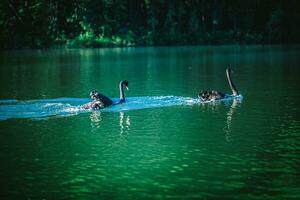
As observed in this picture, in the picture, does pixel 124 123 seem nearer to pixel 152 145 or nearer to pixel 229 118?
pixel 152 145

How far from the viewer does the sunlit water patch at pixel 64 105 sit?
22.8m

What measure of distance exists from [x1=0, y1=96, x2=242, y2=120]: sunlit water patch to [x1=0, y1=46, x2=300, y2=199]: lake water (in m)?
0.05

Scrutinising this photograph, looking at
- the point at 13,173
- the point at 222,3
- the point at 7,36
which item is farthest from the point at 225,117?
the point at 222,3

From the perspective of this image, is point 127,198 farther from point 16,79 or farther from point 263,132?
Answer: point 16,79

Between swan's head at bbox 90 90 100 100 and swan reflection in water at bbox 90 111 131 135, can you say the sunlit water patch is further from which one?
swan reflection in water at bbox 90 111 131 135

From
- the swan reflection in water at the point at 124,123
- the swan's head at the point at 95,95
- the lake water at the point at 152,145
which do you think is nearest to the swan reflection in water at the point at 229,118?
the lake water at the point at 152,145

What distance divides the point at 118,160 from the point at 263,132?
5788mm

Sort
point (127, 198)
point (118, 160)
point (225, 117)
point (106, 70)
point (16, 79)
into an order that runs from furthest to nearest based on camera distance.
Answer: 1. point (106, 70)
2. point (16, 79)
3. point (225, 117)
4. point (118, 160)
5. point (127, 198)

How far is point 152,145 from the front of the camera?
1656 centimetres

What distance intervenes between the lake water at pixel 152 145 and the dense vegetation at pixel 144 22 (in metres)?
62.7

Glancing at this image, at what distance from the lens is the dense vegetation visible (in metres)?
92.1

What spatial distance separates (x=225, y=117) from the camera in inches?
842

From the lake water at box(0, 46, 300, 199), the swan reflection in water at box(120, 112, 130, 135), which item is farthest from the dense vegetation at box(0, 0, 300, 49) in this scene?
the swan reflection in water at box(120, 112, 130, 135)

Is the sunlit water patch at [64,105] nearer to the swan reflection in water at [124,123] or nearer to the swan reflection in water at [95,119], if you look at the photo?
the swan reflection in water at [95,119]
